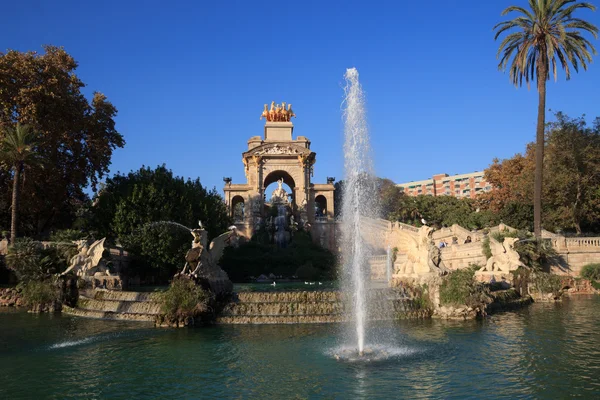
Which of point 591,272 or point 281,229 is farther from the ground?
point 281,229

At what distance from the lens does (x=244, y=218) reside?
200 feet

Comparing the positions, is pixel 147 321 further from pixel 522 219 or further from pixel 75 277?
pixel 522 219

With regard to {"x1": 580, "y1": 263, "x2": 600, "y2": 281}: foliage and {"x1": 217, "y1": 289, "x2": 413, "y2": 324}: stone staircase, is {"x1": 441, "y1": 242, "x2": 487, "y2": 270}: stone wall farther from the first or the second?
{"x1": 217, "y1": 289, "x2": 413, "y2": 324}: stone staircase

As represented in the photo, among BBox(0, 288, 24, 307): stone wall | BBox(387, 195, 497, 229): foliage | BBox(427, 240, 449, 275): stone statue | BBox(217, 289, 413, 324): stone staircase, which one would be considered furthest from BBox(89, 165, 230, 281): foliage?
BBox(387, 195, 497, 229): foliage

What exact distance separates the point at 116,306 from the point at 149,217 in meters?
14.3

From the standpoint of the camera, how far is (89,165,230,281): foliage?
33562mm

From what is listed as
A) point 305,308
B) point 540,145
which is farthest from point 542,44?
point 305,308

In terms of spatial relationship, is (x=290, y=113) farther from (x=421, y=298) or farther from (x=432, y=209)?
(x=421, y=298)

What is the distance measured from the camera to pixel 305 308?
730 inches

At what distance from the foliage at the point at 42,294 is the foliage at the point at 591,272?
2601 centimetres

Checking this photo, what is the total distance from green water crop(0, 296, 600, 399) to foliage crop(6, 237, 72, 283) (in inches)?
281

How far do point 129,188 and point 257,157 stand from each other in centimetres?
2917

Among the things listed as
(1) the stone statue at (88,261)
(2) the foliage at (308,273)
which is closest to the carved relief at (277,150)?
(2) the foliage at (308,273)

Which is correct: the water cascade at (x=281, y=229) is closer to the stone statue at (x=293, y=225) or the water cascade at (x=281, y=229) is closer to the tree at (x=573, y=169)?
the stone statue at (x=293, y=225)
